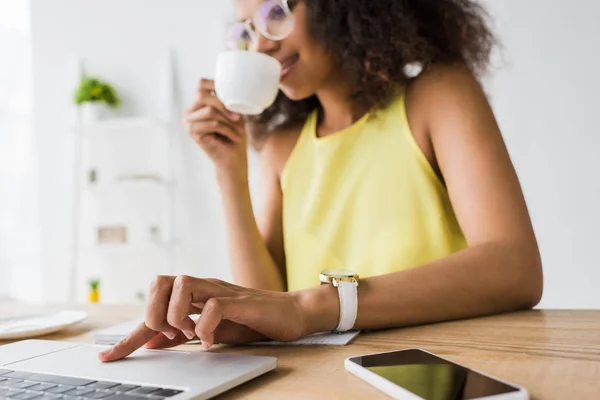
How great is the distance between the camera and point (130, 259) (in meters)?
2.97

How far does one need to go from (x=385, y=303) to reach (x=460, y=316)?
128 millimetres

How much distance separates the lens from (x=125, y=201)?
9.74 feet

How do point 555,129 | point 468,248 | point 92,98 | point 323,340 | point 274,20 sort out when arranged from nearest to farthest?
point 323,340 → point 468,248 → point 274,20 → point 555,129 → point 92,98

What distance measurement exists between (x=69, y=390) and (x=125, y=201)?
104 inches

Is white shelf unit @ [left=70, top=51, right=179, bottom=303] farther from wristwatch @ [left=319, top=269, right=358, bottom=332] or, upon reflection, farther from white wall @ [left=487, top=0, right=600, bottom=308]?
wristwatch @ [left=319, top=269, right=358, bottom=332]

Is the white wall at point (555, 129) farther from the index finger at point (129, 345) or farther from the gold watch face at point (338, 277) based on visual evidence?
the index finger at point (129, 345)

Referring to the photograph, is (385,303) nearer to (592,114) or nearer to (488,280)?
(488,280)

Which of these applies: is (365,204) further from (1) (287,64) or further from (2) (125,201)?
(2) (125,201)

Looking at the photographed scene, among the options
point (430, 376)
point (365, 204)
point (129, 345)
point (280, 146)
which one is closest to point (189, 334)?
point (129, 345)

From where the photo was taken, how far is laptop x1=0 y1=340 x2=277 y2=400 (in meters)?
0.42

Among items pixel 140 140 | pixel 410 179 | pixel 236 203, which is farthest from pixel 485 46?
pixel 140 140

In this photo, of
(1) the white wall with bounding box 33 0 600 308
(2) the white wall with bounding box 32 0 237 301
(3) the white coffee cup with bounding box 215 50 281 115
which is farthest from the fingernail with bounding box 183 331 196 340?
(2) the white wall with bounding box 32 0 237 301

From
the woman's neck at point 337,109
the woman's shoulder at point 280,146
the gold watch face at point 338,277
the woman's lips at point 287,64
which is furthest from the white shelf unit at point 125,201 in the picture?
the gold watch face at point 338,277

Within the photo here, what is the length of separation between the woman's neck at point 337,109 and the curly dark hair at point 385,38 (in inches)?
2.0
